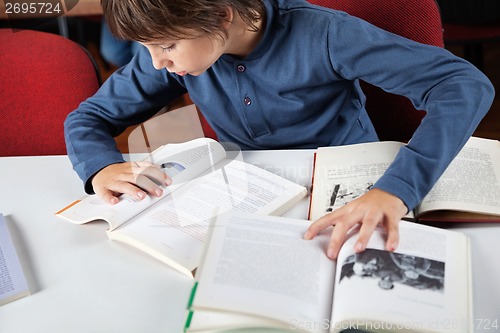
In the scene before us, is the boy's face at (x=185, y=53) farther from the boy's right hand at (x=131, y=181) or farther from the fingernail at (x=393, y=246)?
the fingernail at (x=393, y=246)

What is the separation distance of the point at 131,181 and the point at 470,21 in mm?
1627

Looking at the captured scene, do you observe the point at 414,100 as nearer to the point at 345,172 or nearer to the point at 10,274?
the point at 345,172

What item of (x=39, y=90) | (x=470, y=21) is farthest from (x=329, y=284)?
(x=470, y=21)

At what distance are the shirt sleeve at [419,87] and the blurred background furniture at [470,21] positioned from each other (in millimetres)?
1282

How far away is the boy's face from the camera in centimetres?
97

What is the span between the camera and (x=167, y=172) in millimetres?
1015

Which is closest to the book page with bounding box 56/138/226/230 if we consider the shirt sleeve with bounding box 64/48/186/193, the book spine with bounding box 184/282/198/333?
the shirt sleeve with bounding box 64/48/186/193

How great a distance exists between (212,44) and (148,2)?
0.46 feet

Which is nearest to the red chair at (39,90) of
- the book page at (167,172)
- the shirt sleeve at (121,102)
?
the shirt sleeve at (121,102)

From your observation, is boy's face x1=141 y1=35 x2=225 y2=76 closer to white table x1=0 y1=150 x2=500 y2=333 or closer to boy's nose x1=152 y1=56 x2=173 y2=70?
boy's nose x1=152 y1=56 x2=173 y2=70

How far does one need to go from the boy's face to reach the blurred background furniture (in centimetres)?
141

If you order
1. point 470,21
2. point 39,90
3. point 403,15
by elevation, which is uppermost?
point 403,15

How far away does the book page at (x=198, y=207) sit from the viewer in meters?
0.83

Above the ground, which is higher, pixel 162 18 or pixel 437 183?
pixel 162 18
